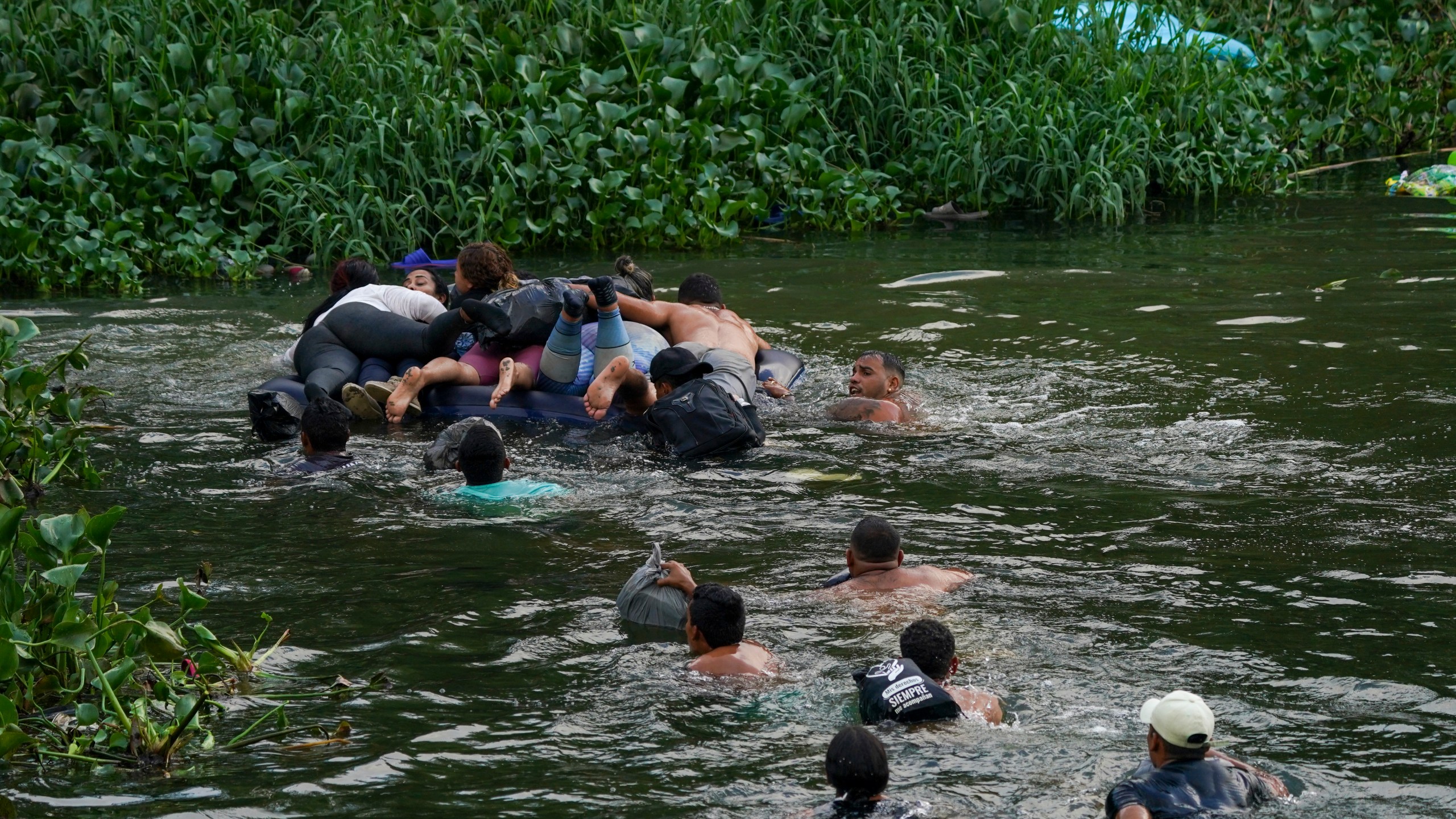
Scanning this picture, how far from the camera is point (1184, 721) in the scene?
425 cm

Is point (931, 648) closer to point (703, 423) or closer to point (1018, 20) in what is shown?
point (703, 423)

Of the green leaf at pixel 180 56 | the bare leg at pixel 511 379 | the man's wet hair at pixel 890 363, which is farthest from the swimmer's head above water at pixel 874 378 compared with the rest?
the green leaf at pixel 180 56

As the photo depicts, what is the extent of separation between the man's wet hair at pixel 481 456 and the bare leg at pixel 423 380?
5.98ft

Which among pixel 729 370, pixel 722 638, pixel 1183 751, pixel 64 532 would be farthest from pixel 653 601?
pixel 729 370

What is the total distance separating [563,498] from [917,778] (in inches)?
139

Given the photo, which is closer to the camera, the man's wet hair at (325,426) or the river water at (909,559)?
the river water at (909,559)

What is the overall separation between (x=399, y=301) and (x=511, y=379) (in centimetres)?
136

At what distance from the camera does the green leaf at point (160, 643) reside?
493cm

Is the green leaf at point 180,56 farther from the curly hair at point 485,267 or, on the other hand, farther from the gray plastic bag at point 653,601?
the gray plastic bag at point 653,601

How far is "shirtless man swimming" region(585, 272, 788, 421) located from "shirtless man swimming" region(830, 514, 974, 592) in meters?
2.72

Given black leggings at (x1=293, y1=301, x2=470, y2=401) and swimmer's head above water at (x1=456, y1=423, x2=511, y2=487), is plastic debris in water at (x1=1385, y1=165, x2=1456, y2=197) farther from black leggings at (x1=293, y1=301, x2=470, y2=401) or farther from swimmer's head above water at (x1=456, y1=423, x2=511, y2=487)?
swimmer's head above water at (x1=456, y1=423, x2=511, y2=487)

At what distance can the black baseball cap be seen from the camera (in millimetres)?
9219

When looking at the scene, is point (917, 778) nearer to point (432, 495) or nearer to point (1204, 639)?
point (1204, 639)

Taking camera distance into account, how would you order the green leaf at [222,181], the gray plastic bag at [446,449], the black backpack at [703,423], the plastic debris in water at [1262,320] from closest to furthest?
the gray plastic bag at [446,449] → the black backpack at [703,423] → the plastic debris in water at [1262,320] → the green leaf at [222,181]
